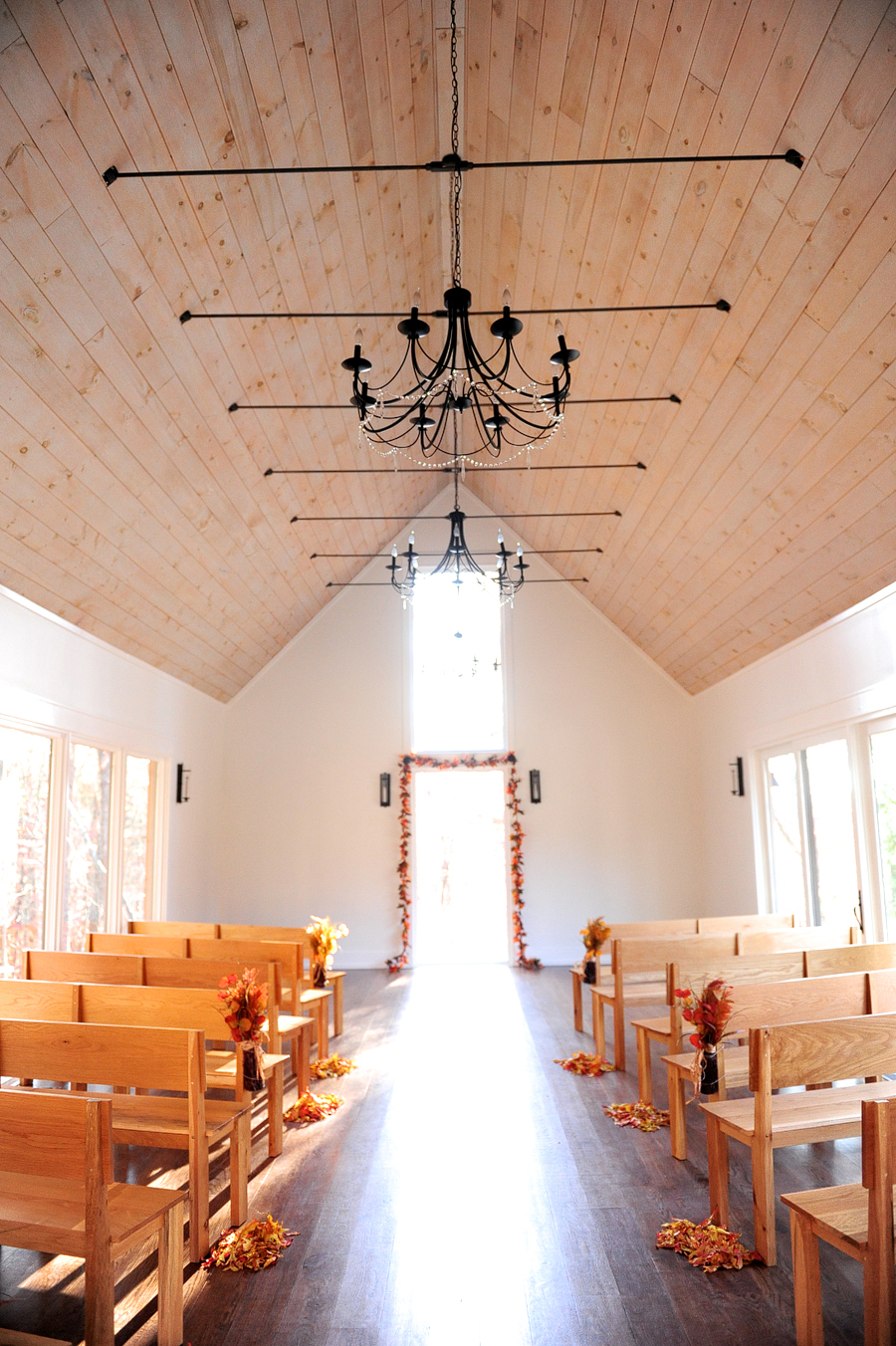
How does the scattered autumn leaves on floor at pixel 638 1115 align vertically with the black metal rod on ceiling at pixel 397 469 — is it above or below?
below

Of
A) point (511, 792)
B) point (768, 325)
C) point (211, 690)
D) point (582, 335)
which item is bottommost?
point (511, 792)

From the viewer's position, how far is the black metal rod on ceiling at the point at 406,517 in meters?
7.66

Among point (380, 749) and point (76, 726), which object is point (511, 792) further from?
point (76, 726)

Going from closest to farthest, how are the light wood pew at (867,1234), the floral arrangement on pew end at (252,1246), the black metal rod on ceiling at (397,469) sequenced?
the light wood pew at (867,1234)
the floral arrangement on pew end at (252,1246)
the black metal rod on ceiling at (397,469)

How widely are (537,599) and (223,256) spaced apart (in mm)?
6132

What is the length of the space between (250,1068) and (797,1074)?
2.08 meters

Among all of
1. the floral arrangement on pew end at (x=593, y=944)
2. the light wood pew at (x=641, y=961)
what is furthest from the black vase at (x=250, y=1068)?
the floral arrangement on pew end at (x=593, y=944)

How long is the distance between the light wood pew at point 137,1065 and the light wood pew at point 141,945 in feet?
7.41

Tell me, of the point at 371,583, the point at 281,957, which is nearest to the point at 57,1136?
the point at 281,957

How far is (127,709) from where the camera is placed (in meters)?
7.21

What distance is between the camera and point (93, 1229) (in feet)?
7.40

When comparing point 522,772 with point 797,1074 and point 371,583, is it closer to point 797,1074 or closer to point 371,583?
point 371,583

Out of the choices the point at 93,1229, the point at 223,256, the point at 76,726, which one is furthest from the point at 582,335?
the point at 93,1229

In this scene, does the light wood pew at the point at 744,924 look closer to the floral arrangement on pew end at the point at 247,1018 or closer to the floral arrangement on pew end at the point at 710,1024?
the floral arrangement on pew end at the point at 710,1024
